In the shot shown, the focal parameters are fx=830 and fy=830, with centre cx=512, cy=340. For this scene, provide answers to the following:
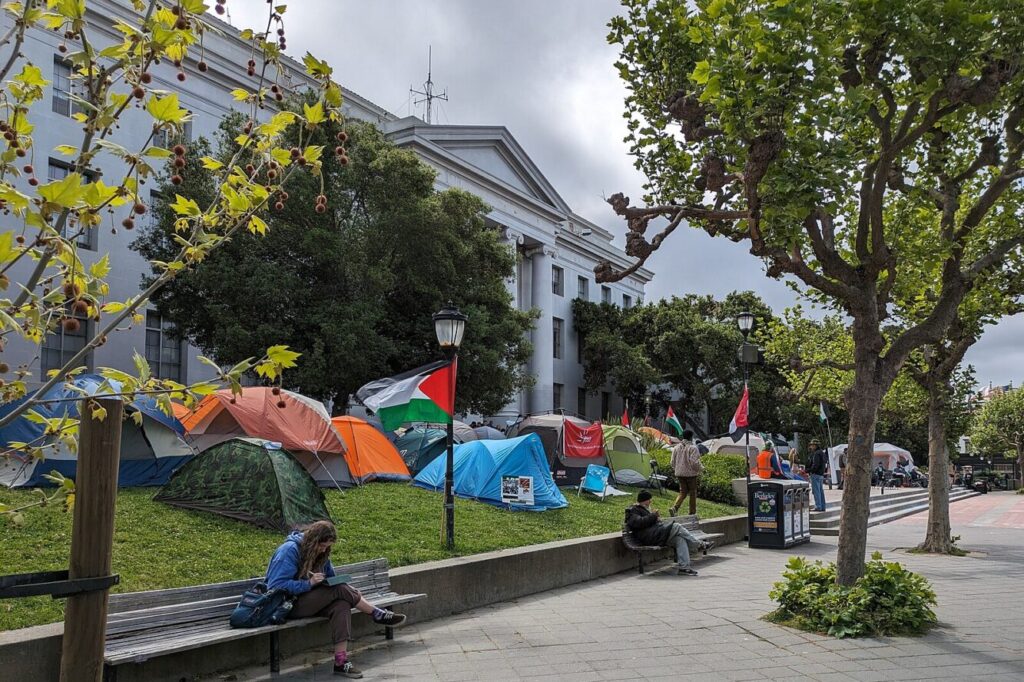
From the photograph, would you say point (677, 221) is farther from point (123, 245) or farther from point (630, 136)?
point (123, 245)

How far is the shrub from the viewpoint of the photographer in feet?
27.0

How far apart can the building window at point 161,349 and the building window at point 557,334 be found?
85.1 feet

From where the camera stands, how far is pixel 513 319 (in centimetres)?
2784

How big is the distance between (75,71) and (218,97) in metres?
27.6

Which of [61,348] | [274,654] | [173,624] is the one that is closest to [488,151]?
[61,348]

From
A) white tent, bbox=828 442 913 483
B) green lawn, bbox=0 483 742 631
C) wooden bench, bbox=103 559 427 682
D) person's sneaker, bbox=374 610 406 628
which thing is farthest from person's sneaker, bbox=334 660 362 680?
white tent, bbox=828 442 913 483

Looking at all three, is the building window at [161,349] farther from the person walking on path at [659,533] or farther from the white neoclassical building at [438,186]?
the person walking on path at [659,533]

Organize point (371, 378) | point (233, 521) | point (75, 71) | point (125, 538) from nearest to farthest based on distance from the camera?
point (75, 71), point (125, 538), point (233, 521), point (371, 378)

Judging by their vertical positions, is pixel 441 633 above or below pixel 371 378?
below

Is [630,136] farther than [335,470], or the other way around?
[335,470]

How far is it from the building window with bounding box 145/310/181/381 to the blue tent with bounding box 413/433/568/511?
13.1m

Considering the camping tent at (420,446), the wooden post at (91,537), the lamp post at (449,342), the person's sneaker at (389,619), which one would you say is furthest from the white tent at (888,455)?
the wooden post at (91,537)

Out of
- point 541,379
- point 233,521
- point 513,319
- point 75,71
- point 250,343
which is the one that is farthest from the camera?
point 541,379

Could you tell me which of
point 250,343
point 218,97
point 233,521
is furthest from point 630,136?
point 218,97
